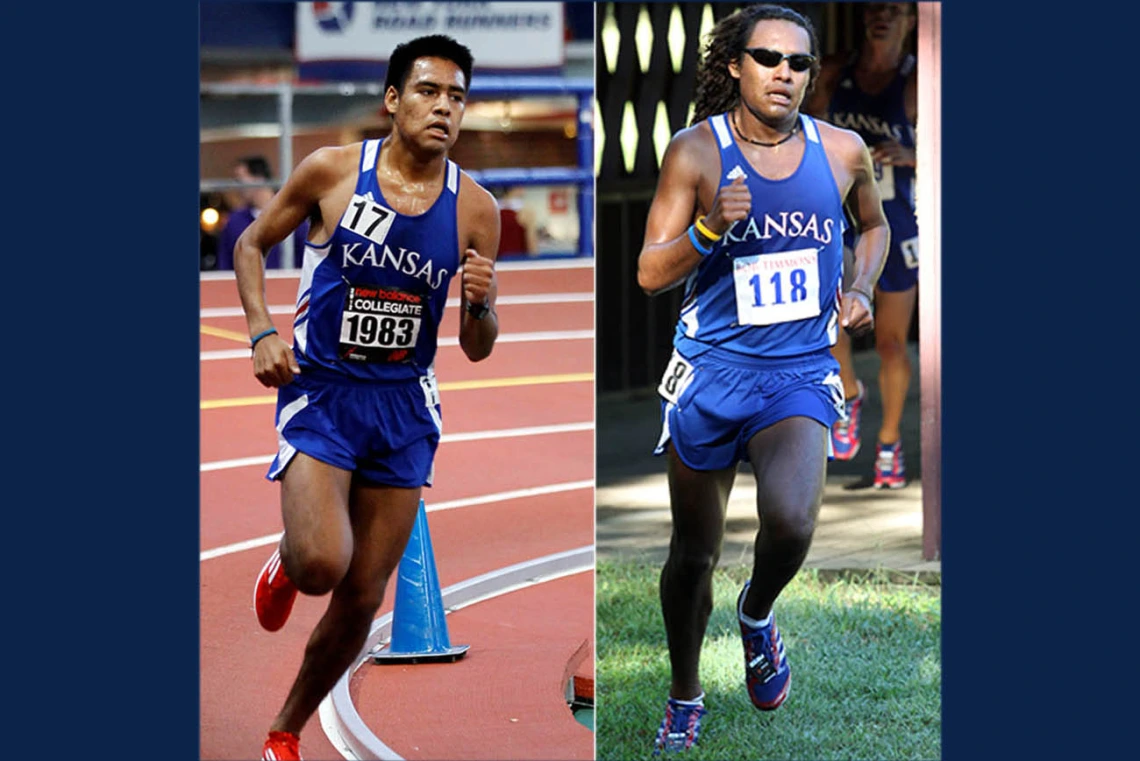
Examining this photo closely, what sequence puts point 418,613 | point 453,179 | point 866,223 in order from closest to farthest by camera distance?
point 453,179, point 866,223, point 418,613

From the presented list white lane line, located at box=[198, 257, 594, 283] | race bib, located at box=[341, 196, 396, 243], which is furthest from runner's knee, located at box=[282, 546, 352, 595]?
white lane line, located at box=[198, 257, 594, 283]

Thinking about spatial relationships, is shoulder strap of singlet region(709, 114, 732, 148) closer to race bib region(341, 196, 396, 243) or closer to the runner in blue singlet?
the runner in blue singlet

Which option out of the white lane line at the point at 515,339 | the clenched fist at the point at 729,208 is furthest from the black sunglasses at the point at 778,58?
the white lane line at the point at 515,339

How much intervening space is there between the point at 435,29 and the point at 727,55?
99 centimetres

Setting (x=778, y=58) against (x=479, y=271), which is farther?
(x=778, y=58)

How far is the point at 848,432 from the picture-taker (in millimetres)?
6562

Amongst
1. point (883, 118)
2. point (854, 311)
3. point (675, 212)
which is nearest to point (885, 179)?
point (883, 118)

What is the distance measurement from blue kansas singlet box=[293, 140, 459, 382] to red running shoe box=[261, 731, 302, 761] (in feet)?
3.72

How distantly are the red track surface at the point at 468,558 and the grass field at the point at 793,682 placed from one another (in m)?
0.17

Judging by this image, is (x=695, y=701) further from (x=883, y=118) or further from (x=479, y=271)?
(x=883, y=118)

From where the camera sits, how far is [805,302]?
5.98 metres

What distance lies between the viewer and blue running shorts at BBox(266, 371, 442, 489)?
5715 mm

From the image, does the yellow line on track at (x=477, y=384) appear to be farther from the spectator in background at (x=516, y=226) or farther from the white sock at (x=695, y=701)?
the white sock at (x=695, y=701)

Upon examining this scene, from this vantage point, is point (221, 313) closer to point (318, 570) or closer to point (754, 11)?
point (318, 570)
